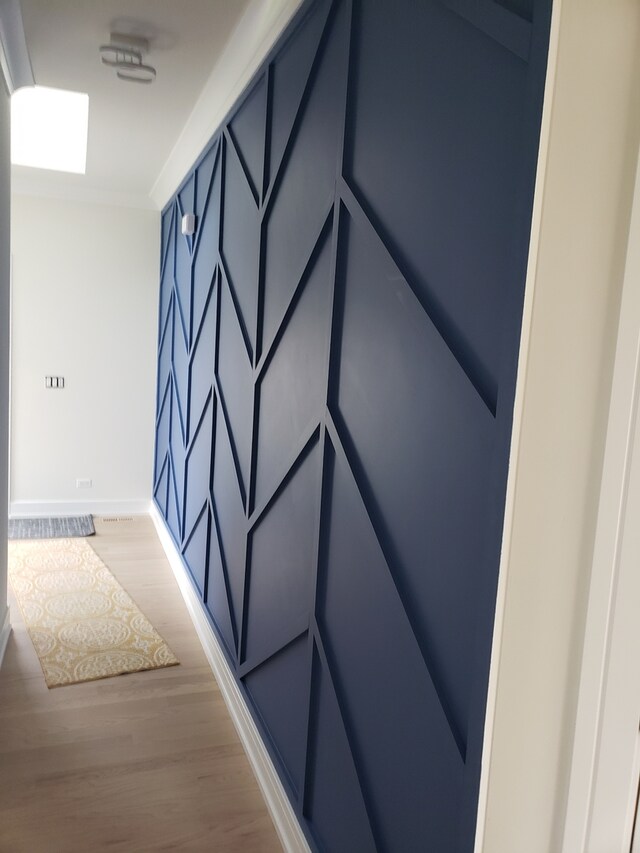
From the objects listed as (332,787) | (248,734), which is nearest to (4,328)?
(248,734)

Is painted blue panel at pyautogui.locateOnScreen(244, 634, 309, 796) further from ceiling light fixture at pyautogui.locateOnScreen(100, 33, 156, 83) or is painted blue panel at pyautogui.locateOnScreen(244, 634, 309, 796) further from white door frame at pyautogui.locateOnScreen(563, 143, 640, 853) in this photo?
ceiling light fixture at pyautogui.locateOnScreen(100, 33, 156, 83)

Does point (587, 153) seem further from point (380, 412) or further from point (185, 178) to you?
point (185, 178)

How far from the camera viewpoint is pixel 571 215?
3.16 feet

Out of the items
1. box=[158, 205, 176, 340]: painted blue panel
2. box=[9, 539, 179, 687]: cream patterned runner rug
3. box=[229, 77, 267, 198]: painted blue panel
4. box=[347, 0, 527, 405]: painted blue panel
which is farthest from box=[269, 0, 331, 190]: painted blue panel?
box=[158, 205, 176, 340]: painted blue panel

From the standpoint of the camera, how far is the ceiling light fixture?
265 cm

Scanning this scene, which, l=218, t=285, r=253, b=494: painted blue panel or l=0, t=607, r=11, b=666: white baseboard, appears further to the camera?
l=0, t=607, r=11, b=666: white baseboard

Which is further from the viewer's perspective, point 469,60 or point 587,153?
point 469,60

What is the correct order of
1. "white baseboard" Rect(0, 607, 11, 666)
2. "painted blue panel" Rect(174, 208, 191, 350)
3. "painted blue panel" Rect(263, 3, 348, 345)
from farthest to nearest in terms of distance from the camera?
1. "painted blue panel" Rect(174, 208, 191, 350)
2. "white baseboard" Rect(0, 607, 11, 666)
3. "painted blue panel" Rect(263, 3, 348, 345)


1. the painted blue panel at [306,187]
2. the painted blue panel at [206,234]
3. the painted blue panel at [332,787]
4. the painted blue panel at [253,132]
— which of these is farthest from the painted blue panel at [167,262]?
the painted blue panel at [332,787]

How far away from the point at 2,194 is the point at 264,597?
78.2 inches

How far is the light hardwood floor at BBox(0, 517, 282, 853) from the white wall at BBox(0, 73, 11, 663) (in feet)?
0.94

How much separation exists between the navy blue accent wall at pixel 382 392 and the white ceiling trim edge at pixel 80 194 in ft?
9.30

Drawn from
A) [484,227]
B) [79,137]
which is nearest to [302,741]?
[484,227]

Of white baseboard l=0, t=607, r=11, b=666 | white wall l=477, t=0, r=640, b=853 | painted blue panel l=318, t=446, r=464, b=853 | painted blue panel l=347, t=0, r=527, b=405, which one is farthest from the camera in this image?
white baseboard l=0, t=607, r=11, b=666
